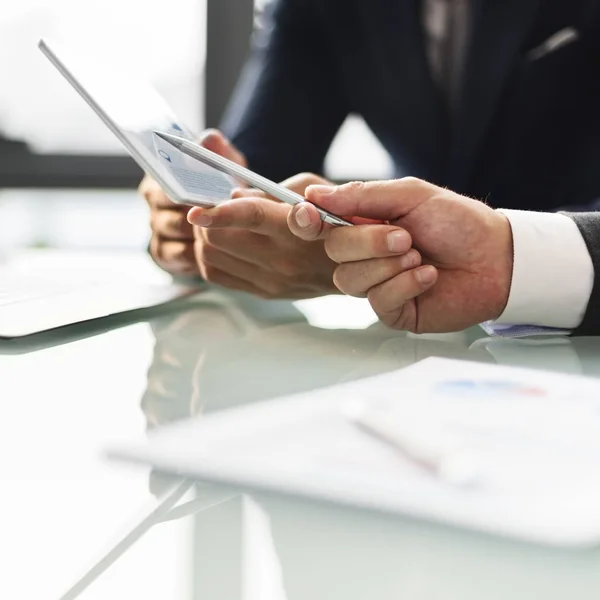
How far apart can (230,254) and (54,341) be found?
199mm

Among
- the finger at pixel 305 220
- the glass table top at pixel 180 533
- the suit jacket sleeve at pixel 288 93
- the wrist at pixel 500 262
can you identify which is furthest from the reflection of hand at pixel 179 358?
the suit jacket sleeve at pixel 288 93

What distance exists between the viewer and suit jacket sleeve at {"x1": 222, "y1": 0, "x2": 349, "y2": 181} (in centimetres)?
127

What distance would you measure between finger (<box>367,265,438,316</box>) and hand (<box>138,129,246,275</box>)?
0.33 m

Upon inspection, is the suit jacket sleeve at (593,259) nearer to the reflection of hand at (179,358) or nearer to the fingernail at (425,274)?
the fingernail at (425,274)

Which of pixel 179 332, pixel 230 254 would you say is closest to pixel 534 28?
pixel 230 254

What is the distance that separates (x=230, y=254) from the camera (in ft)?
2.38

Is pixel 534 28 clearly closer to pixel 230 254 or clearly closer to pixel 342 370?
pixel 230 254

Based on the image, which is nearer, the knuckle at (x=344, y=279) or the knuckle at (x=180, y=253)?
the knuckle at (x=344, y=279)

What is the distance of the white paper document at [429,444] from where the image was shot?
0.81 feet

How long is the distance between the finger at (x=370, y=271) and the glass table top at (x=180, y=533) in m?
0.14

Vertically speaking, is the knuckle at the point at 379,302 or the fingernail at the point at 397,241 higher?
the fingernail at the point at 397,241

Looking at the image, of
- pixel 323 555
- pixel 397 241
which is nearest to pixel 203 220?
pixel 397 241

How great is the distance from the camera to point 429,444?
0.28m

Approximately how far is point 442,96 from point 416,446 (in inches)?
40.0
